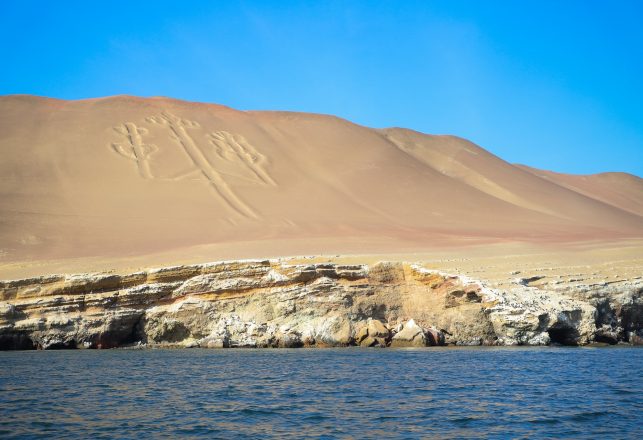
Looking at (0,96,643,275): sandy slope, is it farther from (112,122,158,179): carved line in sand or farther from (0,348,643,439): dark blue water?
(0,348,643,439): dark blue water

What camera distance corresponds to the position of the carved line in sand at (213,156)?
179ft

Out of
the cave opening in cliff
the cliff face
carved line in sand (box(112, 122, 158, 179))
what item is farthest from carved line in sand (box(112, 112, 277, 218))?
the cave opening in cliff

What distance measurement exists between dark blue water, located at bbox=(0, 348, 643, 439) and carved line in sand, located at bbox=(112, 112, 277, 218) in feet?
105

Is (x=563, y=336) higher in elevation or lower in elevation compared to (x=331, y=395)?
higher

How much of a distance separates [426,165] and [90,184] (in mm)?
33791

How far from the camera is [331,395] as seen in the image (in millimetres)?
13461

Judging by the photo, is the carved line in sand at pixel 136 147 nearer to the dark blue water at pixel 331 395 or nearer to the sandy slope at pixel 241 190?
the sandy slope at pixel 241 190

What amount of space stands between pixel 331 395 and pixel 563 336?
11735 mm

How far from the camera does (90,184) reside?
5238 cm

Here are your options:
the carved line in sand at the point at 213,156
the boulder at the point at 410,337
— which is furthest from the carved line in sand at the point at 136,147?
the boulder at the point at 410,337

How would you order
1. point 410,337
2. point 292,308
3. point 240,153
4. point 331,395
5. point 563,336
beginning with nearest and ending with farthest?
point 331,395 < point 410,337 < point 563,336 < point 292,308 < point 240,153

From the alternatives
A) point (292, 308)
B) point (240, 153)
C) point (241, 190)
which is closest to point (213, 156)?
point (240, 153)

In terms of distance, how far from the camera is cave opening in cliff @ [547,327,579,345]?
22.2 meters

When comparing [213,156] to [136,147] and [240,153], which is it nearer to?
[240,153]
